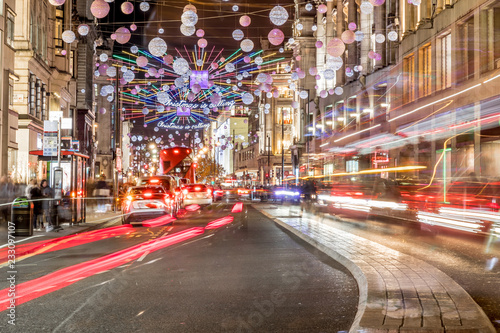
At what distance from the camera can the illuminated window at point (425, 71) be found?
38.6m

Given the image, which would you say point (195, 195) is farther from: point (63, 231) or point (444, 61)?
point (63, 231)

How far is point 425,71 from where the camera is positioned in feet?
129

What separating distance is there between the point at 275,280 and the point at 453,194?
1030 cm

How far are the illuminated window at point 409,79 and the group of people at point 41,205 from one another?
29.2 meters

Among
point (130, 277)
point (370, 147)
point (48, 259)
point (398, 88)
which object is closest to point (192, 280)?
point (130, 277)

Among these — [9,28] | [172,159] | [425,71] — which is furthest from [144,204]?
[425,71]

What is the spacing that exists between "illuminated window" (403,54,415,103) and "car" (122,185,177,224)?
24.8m

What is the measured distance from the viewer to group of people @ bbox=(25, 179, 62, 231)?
64.4ft

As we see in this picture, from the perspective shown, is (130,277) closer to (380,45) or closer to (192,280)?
(192,280)

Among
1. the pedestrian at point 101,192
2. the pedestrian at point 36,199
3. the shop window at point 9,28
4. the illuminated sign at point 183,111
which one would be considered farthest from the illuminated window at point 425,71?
the illuminated sign at point 183,111

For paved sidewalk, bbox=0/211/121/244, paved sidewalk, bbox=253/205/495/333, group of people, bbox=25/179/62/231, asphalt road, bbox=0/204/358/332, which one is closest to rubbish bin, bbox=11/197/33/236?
paved sidewalk, bbox=0/211/121/244

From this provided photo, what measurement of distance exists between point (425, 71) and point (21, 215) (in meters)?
31.2

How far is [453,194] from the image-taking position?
1761cm

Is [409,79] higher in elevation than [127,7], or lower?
higher
